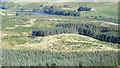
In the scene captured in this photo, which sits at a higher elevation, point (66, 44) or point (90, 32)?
point (66, 44)

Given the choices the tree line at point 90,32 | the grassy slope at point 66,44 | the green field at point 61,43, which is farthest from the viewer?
the tree line at point 90,32

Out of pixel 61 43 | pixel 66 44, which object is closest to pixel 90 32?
pixel 61 43

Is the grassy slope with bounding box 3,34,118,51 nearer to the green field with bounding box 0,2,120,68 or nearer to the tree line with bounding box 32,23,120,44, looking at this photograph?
the green field with bounding box 0,2,120,68

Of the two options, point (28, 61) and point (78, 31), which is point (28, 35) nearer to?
point (78, 31)

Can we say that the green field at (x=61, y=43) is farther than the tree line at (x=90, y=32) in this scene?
No

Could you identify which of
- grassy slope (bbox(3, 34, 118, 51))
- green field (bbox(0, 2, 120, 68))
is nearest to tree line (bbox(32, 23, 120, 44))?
green field (bbox(0, 2, 120, 68))

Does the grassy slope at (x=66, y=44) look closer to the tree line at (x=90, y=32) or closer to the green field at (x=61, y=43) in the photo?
the green field at (x=61, y=43)

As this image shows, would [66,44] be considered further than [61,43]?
No

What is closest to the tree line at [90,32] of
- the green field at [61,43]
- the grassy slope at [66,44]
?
the green field at [61,43]

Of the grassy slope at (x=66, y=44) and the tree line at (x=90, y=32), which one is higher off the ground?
the grassy slope at (x=66, y=44)

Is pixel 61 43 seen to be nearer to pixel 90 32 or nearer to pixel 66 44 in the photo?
pixel 66 44

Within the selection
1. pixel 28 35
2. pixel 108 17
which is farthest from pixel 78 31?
pixel 108 17
